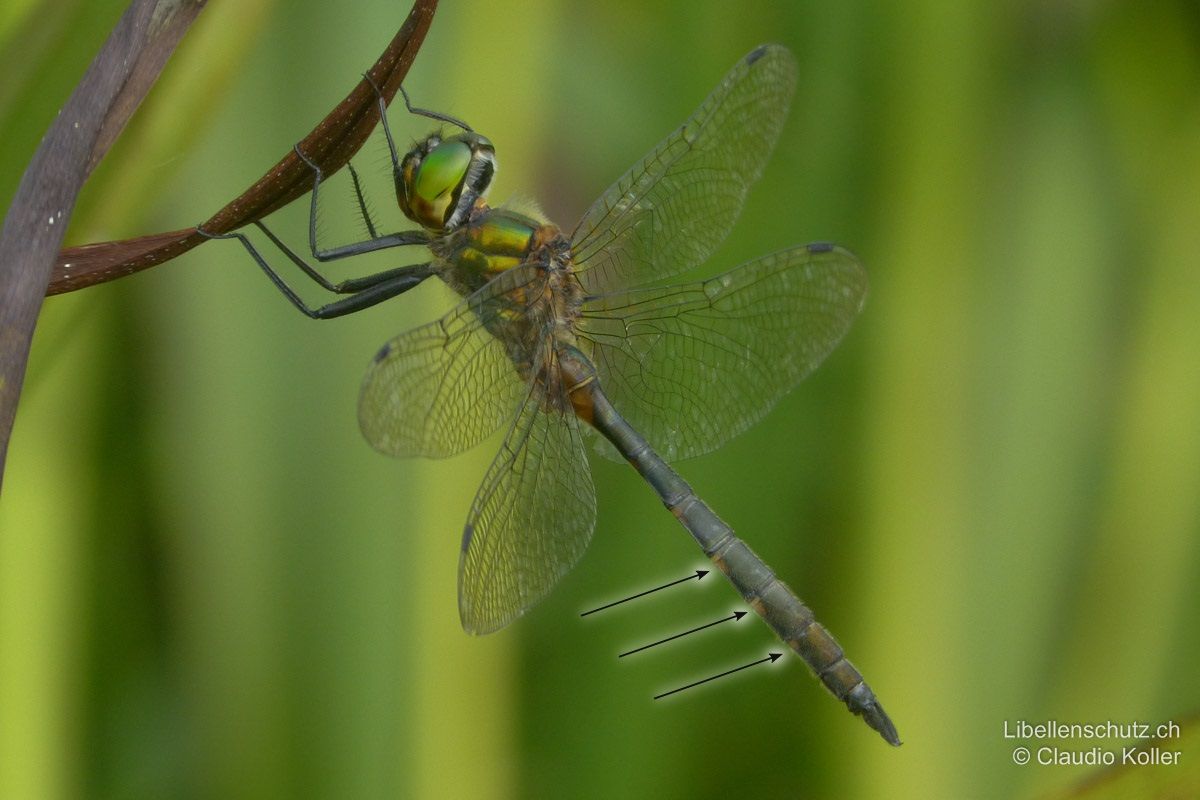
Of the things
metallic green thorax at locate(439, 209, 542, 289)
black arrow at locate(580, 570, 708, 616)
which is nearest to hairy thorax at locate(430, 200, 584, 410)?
metallic green thorax at locate(439, 209, 542, 289)

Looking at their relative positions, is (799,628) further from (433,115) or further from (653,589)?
(433,115)

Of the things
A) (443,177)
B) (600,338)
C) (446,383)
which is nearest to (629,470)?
(600,338)

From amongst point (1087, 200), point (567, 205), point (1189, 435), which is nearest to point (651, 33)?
point (567, 205)

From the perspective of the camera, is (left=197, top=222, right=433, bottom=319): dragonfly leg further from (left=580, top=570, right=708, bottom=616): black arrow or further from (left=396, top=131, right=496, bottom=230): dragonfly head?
(left=580, top=570, right=708, bottom=616): black arrow

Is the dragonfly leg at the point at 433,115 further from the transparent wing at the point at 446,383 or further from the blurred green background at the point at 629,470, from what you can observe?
the transparent wing at the point at 446,383

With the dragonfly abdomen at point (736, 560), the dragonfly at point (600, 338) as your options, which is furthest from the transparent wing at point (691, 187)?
the dragonfly abdomen at point (736, 560)

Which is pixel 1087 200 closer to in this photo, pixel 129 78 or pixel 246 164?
pixel 246 164
